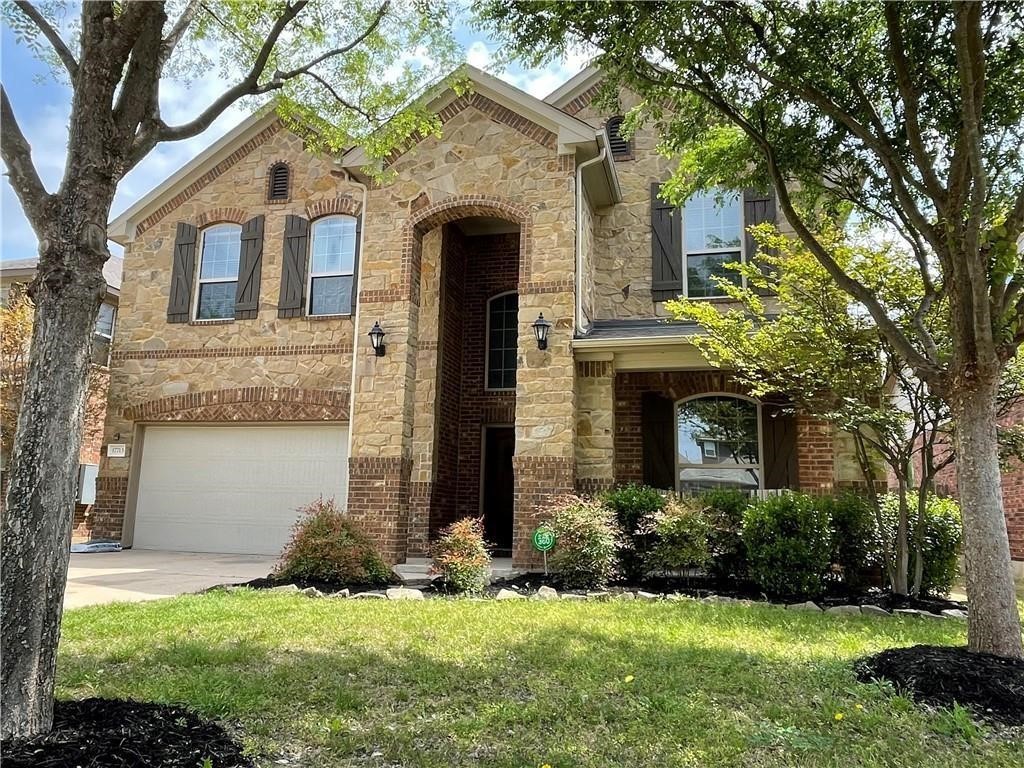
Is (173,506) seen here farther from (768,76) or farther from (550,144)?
(768,76)

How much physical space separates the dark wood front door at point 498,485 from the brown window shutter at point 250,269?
16.3 ft

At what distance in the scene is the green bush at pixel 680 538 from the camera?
304 inches

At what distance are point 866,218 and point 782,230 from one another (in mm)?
4412

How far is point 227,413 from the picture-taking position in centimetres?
1206

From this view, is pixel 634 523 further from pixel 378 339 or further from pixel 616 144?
pixel 616 144

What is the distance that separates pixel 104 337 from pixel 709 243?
14.2 m

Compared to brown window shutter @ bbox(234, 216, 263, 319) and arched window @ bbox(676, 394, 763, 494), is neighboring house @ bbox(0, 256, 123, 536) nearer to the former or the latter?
brown window shutter @ bbox(234, 216, 263, 319)

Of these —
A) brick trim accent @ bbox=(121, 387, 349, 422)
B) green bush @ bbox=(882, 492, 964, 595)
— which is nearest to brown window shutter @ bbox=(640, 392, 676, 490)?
green bush @ bbox=(882, 492, 964, 595)

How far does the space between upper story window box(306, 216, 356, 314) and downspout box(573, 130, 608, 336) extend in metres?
4.45

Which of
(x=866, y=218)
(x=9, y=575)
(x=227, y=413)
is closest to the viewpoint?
(x=9, y=575)

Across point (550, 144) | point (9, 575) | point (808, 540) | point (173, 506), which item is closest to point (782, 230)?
point (550, 144)

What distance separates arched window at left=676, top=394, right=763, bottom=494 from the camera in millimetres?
10367

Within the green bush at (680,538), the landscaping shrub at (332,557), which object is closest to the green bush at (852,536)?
the green bush at (680,538)

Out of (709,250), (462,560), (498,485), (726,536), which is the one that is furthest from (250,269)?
(726,536)
